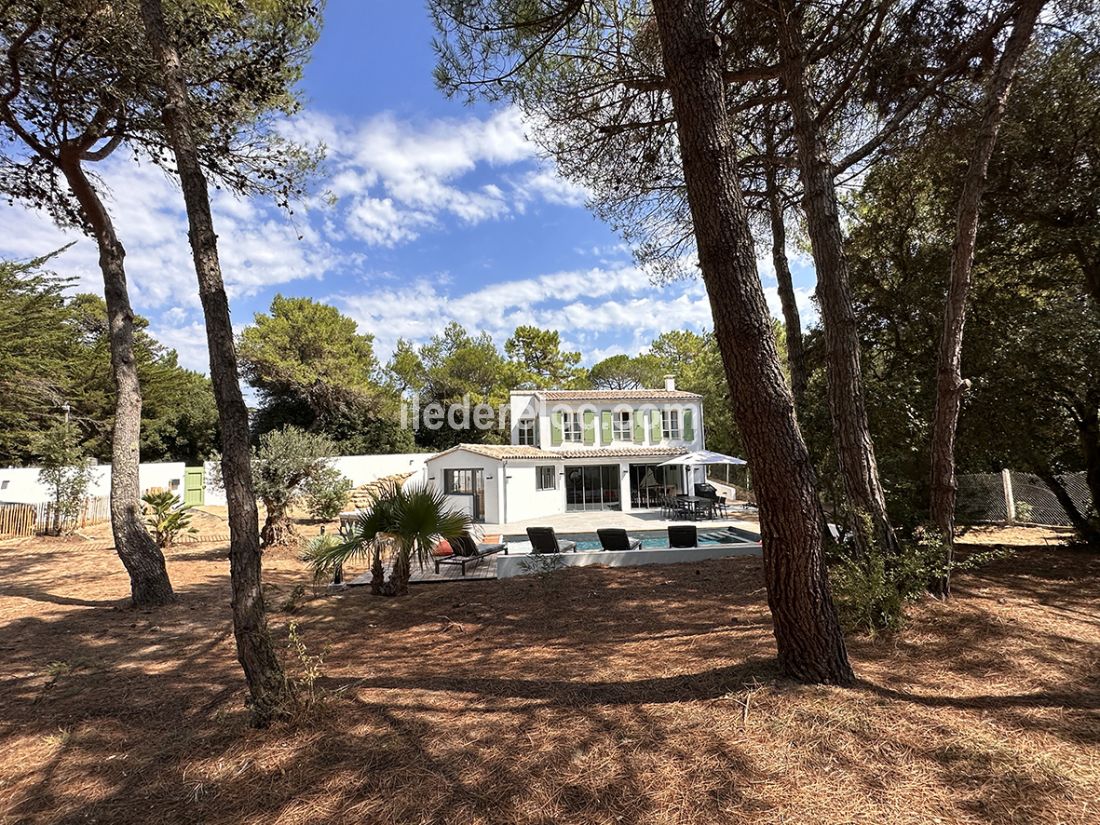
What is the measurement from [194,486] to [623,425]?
20529mm

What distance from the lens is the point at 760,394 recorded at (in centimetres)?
327

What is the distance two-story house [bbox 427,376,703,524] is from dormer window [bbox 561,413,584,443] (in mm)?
46

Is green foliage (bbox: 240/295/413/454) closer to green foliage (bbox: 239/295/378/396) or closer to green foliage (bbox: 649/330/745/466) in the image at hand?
green foliage (bbox: 239/295/378/396)

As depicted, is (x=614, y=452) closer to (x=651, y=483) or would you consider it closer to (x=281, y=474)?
(x=651, y=483)

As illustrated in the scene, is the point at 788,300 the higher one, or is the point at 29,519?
the point at 788,300

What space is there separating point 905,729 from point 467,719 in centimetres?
243

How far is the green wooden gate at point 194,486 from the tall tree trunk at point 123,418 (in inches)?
769

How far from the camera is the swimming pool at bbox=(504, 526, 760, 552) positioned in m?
13.1

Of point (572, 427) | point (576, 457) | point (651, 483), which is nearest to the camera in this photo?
point (576, 457)

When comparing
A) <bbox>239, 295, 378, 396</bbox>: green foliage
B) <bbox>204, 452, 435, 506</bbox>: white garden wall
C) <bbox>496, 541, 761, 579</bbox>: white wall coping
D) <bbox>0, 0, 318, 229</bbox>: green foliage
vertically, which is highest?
<bbox>239, 295, 378, 396</bbox>: green foliage

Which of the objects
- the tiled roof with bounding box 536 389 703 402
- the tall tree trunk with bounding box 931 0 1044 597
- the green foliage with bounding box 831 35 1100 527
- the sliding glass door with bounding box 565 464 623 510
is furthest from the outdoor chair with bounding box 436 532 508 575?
the tiled roof with bounding box 536 389 703 402

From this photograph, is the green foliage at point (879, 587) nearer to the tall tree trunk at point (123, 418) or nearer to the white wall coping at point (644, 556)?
the white wall coping at point (644, 556)

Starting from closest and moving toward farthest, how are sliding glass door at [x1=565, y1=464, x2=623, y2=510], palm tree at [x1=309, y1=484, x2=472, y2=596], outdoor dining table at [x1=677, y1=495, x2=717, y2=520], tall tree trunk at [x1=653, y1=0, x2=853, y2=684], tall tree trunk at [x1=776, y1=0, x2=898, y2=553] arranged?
tall tree trunk at [x1=653, y1=0, x2=853, y2=684] → tall tree trunk at [x1=776, y1=0, x2=898, y2=553] → palm tree at [x1=309, y1=484, x2=472, y2=596] → outdoor dining table at [x1=677, y1=495, x2=717, y2=520] → sliding glass door at [x1=565, y1=464, x2=623, y2=510]

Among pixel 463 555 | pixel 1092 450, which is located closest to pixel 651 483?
pixel 463 555
